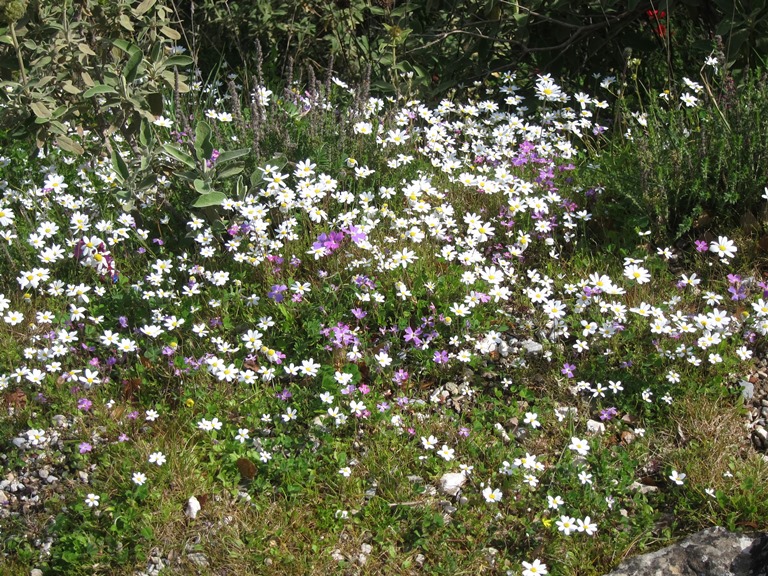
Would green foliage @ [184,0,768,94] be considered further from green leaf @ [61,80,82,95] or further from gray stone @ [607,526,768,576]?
gray stone @ [607,526,768,576]

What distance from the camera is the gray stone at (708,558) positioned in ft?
9.11

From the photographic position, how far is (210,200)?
3.86m

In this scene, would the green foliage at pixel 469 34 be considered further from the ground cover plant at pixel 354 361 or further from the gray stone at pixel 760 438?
the gray stone at pixel 760 438

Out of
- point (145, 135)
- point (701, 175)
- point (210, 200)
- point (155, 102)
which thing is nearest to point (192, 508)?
point (210, 200)

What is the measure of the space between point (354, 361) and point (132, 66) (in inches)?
73.0

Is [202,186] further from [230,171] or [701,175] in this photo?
[701,175]

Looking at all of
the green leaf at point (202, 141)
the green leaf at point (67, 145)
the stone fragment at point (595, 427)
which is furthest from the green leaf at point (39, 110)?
the stone fragment at point (595, 427)

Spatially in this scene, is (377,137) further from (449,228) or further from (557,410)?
(557,410)

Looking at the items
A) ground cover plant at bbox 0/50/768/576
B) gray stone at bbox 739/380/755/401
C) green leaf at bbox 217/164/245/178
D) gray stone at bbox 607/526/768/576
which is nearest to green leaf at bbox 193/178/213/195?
ground cover plant at bbox 0/50/768/576

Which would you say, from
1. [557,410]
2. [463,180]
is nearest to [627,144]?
[463,180]

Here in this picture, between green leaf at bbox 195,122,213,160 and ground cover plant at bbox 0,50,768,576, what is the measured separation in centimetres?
2

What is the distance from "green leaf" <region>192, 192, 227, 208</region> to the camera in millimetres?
3838

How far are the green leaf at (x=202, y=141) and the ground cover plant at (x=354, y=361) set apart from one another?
2 centimetres

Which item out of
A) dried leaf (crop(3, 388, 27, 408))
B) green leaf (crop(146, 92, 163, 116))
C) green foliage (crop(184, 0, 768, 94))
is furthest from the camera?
green foliage (crop(184, 0, 768, 94))
